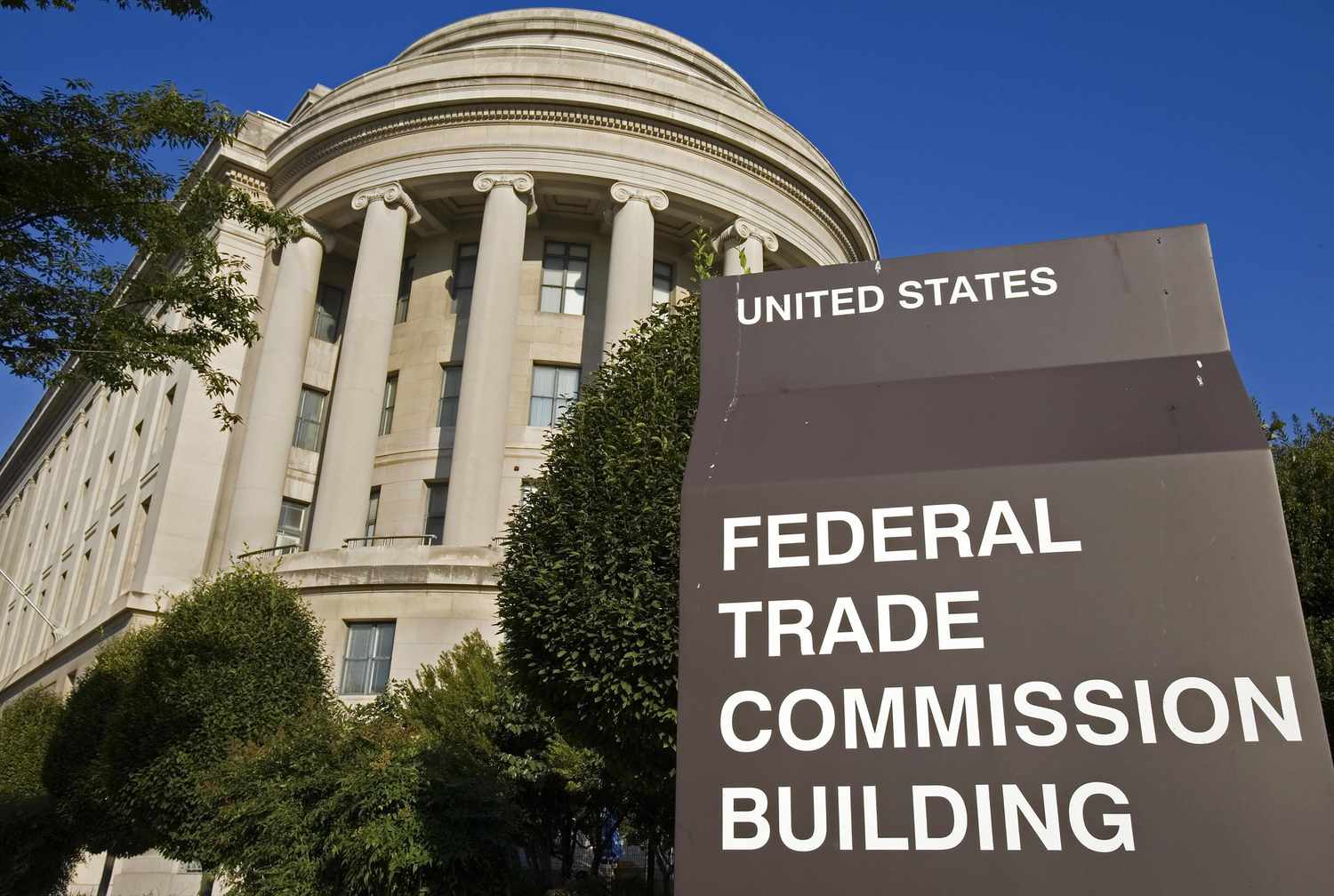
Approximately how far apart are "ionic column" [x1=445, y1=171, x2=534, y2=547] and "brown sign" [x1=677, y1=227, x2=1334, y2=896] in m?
28.6

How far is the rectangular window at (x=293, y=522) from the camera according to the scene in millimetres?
37688

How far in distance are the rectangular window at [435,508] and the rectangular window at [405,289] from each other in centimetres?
724

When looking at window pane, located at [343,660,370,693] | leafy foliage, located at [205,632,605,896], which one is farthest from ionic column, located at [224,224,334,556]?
leafy foliage, located at [205,632,605,896]

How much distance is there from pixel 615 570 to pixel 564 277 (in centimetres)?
2985

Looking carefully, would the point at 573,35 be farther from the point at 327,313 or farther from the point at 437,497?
the point at 437,497

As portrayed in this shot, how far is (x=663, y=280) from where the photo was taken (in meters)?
40.9

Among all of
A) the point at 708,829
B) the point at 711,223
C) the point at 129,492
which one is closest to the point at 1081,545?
the point at 708,829

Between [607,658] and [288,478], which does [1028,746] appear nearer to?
[607,658]

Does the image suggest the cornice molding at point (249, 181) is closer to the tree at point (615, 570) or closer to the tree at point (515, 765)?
the tree at point (515, 765)

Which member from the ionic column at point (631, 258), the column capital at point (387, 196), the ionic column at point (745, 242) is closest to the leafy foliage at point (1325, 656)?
the ionic column at point (631, 258)

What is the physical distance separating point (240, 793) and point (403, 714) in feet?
12.9

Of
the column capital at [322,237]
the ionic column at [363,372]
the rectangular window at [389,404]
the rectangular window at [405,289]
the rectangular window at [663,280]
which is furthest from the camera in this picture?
the rectangular window at [663,280]

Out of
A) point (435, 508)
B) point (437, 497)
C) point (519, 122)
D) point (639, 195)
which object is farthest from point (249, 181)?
point (639, 195)

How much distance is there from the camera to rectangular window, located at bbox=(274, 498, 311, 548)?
37688mm
